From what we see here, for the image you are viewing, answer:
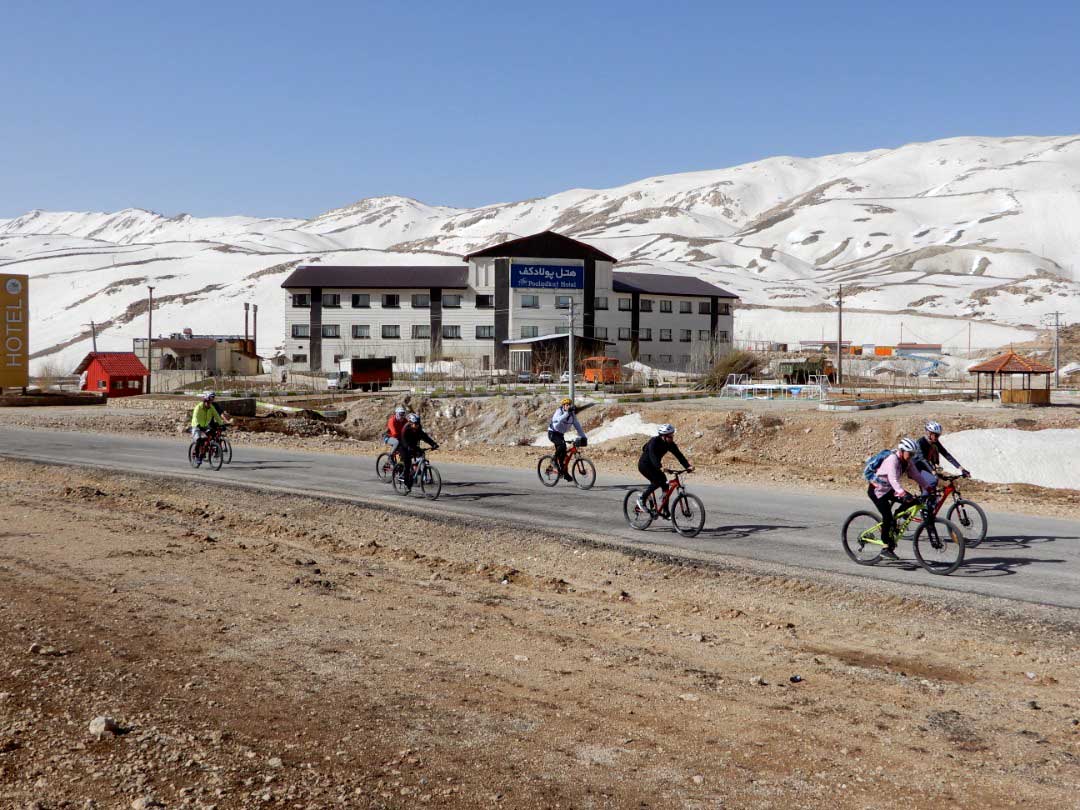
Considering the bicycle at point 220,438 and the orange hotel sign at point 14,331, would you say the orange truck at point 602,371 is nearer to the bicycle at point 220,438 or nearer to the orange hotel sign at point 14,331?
the orange hotel sign at point 14,331

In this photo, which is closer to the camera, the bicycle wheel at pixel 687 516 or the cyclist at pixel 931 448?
the cyclist at pixel 931 448

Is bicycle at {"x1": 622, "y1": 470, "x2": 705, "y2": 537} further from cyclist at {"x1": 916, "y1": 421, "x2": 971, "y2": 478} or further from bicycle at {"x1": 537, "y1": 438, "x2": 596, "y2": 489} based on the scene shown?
bicycle at {"x1": 537, "y1": 438, "x2": 596, "y2": 489}

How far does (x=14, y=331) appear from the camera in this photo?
223 feet

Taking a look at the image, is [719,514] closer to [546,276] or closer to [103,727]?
[103,727]

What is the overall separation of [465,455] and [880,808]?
85.5ft

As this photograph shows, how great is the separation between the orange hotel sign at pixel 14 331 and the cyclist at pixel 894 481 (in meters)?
66.7

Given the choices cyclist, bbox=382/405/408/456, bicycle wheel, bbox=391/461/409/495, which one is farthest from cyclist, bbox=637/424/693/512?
bicycle wheel, bbox=391/461/409/495

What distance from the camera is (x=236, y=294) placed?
177 meters

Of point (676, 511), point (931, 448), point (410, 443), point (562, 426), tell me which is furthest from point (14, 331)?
point (931, 448)

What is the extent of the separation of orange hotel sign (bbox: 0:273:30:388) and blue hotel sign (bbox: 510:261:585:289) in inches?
1562

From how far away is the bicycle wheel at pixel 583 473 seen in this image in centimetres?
2211

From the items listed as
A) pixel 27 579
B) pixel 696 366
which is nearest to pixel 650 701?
pixel 27 579

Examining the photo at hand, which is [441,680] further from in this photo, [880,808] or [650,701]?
[880,808]

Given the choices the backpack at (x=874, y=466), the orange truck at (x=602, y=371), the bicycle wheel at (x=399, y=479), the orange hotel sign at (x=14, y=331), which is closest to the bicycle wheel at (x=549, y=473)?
the bicycle wheel at (x=399, y=479)
